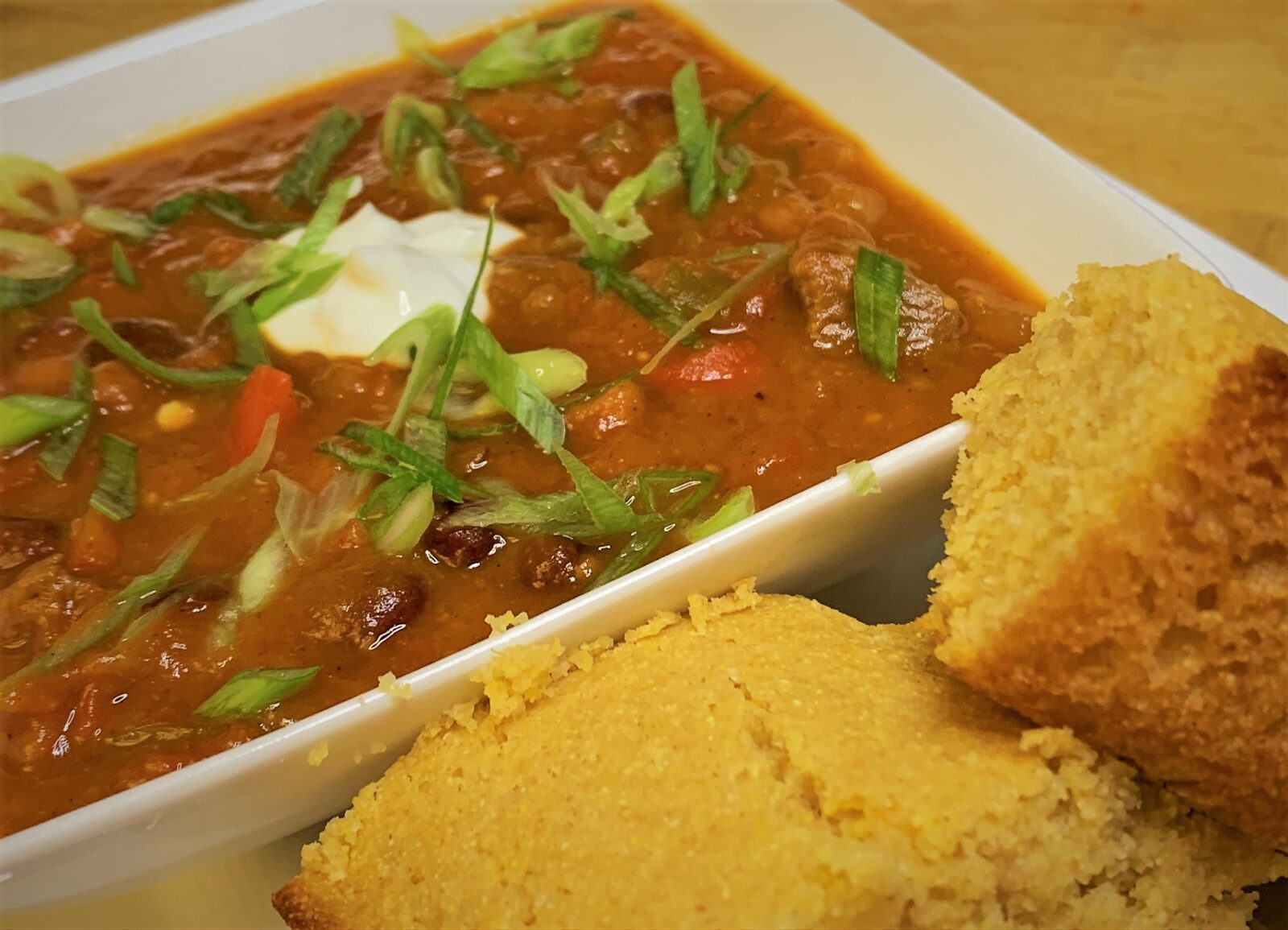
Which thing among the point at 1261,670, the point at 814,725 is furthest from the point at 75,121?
the point at 1261,670

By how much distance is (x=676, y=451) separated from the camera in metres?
2.24

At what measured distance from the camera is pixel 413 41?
357cm

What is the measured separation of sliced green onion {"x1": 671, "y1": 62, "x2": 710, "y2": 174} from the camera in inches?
117

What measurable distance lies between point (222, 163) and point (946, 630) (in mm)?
2640

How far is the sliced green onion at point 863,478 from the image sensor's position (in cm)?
201

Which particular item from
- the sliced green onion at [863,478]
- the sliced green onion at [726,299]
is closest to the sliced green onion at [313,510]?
the sliced green onion at [726,299]

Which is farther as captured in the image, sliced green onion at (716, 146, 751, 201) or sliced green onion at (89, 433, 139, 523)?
sliced green onion at (716, 146, 751, 201)

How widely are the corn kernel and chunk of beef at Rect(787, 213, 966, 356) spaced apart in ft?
4.80

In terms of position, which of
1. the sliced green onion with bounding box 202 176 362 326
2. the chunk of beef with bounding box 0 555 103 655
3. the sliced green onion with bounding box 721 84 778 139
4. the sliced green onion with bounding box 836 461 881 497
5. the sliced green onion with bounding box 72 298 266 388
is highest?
the sliced green onion with bounding box 721 84 778 139

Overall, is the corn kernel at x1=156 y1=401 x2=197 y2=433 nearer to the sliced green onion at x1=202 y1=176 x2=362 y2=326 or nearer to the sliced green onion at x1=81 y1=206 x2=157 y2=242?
the sliced green onion at x1=202 y1=176 x2=362 y2=326

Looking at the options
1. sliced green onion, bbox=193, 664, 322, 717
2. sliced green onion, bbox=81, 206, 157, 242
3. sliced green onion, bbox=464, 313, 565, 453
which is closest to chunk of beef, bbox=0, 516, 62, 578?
sliced green onion, bbox=193, 664, 322, 717

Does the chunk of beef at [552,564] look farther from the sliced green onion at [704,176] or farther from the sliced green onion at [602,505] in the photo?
the sliced green onion at [704,176]

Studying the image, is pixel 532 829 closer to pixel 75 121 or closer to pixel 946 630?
pixel 946 630

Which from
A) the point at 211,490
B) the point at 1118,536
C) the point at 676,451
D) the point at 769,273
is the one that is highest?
the point at 1118,536
